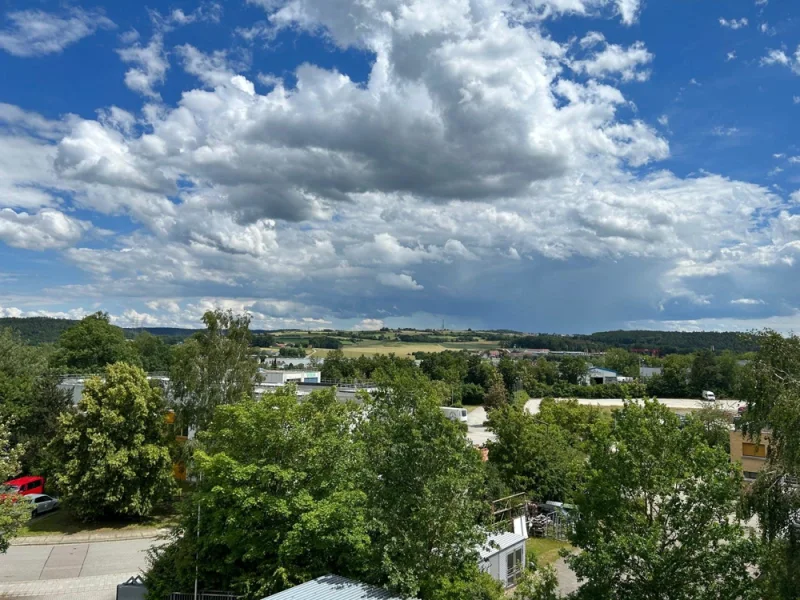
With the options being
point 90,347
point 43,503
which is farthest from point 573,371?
point 43,503

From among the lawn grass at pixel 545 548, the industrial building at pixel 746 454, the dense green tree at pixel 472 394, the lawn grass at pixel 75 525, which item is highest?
the industrial building at pixel 746 454

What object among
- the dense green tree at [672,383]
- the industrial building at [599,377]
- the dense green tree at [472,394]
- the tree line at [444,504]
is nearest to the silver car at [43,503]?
the tree line at [444,504]

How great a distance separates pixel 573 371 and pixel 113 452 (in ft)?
339

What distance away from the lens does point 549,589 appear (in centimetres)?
1230

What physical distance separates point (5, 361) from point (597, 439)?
38529 millimetres

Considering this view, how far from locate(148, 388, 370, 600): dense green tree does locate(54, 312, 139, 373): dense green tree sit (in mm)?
58216

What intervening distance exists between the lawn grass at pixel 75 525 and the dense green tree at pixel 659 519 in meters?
21.7

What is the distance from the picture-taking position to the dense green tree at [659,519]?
10.8m

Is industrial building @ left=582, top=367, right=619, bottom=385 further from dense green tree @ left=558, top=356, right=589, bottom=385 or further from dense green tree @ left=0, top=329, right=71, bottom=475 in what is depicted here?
dense green tree @ left=0, top=329, right=71, bottom=475

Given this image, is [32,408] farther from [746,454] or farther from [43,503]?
[746,454]

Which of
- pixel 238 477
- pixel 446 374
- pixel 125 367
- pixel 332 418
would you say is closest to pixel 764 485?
pixel 332 418

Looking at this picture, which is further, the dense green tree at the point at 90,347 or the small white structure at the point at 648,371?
the small white structure at the point at 648,371

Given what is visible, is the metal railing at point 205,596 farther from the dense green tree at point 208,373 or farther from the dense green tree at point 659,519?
the dense green tree at point 208,373

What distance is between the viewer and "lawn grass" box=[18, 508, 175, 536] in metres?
26.9
